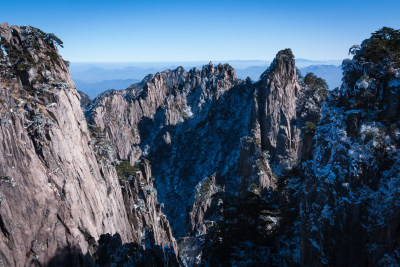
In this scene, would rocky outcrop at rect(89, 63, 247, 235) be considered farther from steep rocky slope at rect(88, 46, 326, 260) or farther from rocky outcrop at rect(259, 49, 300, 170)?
rocky outcrop at rect(259, 49, 300, 170)

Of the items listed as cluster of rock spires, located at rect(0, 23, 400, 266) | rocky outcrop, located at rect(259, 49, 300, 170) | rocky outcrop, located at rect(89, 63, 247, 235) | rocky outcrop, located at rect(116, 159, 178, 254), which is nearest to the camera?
cluster of rock spires, located at rect(0, 23, 400, 266)

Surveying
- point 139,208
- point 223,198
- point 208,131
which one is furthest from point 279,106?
point 139,208

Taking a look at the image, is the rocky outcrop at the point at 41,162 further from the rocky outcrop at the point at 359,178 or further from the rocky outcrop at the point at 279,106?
the rocky outcrop at the point at 279,106

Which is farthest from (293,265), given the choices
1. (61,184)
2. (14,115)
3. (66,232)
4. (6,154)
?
(14,115)

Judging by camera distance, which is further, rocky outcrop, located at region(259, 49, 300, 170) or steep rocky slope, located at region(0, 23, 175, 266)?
rocky outcrop, located at region(259, 49, 300, 170)

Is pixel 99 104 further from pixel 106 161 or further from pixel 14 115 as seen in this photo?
pixel 14 115

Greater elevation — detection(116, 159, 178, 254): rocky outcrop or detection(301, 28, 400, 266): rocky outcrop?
detection(301, 28, 400, 266): rocky outcrop

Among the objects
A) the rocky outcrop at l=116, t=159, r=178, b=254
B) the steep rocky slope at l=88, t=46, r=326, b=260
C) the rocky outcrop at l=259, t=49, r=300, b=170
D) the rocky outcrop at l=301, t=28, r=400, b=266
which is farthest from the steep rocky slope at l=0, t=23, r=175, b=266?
the rocky outcrop at l=259, t=49, r=300, b=170

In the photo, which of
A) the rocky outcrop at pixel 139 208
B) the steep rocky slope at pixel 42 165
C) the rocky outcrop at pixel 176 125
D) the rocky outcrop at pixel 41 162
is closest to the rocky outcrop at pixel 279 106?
the rocky outcrop at pixel 176 125

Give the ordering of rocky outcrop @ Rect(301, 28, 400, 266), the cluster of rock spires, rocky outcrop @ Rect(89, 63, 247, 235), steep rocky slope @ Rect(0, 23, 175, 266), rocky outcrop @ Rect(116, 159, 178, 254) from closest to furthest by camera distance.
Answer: rocky outcrop @ Rect(301, 28, 400, 266), the cluster of rock spires, steep rocky slope @ Rect(0, 23, 175, 266), rocky outcrop @ Rect(116, 159, 178, 254), rocky outcrop @ Rect(89, 63, 247, 235)

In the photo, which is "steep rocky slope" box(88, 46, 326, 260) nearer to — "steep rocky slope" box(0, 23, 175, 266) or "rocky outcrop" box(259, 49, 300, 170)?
"rocky outcrop" box(259, 49, 300, 170)
